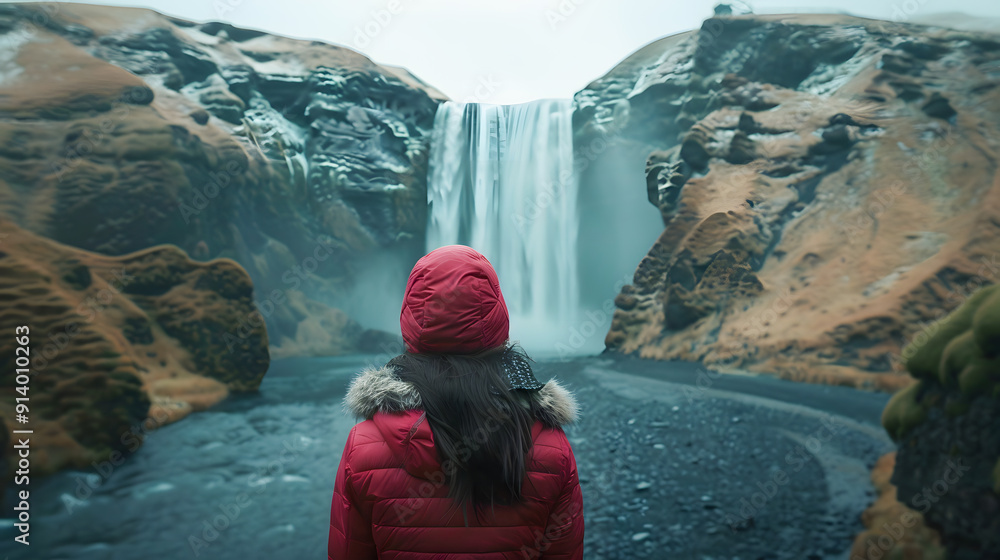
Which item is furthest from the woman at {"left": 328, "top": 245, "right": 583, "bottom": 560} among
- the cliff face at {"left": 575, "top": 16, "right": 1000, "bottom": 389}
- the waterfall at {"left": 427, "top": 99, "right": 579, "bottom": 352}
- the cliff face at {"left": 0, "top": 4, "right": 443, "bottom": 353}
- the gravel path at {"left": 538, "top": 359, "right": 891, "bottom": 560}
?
the waterfall at {"left": 427, "top": 99, "right": 579, "bottom": 352}

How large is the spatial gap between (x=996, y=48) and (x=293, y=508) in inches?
312

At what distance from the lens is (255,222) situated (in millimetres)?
10422

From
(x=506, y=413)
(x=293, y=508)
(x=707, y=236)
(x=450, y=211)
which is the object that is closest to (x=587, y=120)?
(x=450, y=211)

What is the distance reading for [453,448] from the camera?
1.07 metres

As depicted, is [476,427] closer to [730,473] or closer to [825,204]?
[730,473]

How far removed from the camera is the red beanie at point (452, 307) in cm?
114

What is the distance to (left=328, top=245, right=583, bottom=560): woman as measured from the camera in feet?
3.56

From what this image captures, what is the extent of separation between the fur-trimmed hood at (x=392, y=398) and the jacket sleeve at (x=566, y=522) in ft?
0.26

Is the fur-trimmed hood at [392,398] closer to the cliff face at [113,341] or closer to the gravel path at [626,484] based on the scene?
the gravel path at [626,484]

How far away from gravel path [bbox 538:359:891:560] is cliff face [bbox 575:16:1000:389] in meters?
0.43

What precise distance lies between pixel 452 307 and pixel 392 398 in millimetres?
258

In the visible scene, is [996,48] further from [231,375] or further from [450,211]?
[450,211]

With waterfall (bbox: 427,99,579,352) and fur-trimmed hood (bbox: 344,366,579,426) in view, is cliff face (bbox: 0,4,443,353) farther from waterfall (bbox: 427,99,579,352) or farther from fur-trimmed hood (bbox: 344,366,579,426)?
fur-trimmed hood (bbox: 344,366,579,426)

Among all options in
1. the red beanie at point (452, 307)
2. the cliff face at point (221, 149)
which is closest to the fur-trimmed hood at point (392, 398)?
the red beanie at point (452, 307)
